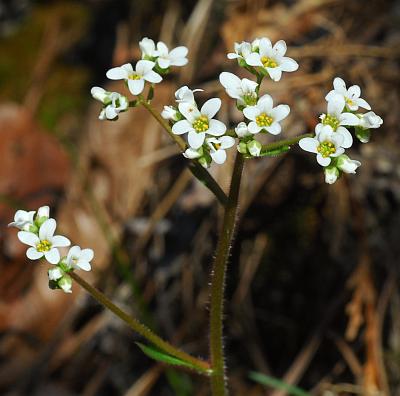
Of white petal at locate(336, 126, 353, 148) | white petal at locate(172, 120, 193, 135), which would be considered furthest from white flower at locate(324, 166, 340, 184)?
white petal at locate(172, 120, 193, 135)

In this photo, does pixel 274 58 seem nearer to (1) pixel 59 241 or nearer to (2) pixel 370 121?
(2) pixel 370 121

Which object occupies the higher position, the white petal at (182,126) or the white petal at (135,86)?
the white petal at (135,86)

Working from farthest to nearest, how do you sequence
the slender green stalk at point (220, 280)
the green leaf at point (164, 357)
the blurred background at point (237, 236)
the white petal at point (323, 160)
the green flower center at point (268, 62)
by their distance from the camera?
the blurred background at point (237, 236)
the green leaf at point (164, 357)
the green flower center at point (268, 62)
the slender green stalk at point (220, 280)
the white petal at point (323, 160)

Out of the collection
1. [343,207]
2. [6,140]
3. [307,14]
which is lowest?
[343,207]

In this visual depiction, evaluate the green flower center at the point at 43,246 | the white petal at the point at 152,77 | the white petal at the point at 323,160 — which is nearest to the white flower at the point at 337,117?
the white petal at the point at 323,160

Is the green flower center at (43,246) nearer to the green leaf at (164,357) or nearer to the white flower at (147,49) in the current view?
the green leaf at (164,357)

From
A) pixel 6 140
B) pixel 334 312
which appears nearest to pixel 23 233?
pixel 334 312

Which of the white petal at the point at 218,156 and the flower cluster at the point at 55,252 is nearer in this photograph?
the white petal at the point at 218,156

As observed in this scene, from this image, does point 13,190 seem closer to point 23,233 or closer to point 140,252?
point 140,252

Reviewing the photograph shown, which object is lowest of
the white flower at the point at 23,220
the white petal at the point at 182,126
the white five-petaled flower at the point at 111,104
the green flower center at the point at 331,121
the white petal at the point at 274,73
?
the white flower at the point at 23,220
